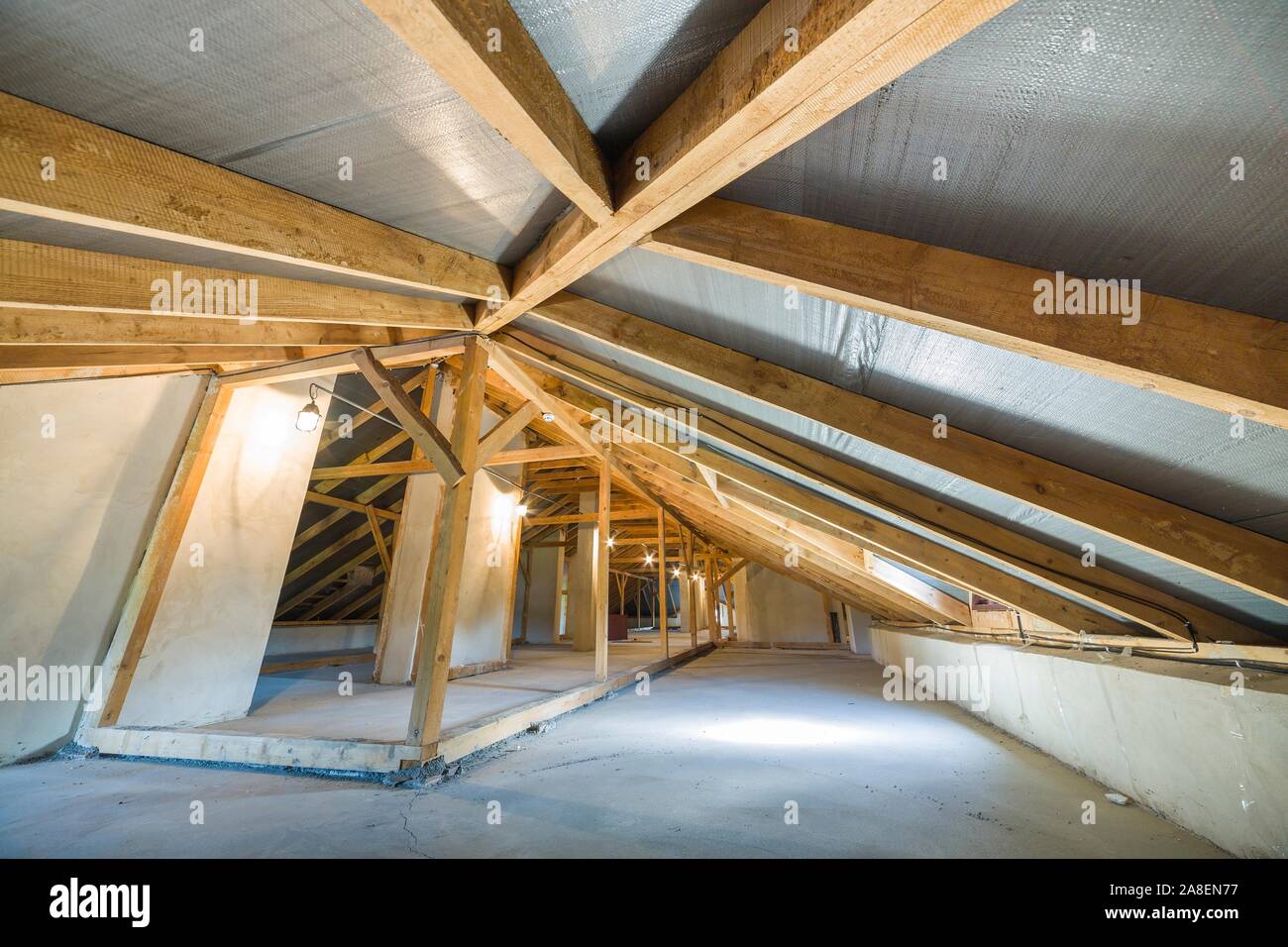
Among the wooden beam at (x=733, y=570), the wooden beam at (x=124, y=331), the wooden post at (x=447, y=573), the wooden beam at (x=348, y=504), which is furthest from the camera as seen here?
the wooden beam at (x=733, y=570)

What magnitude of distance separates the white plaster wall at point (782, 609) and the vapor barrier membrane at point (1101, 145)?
11.3 metres

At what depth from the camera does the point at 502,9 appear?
102 centimetres

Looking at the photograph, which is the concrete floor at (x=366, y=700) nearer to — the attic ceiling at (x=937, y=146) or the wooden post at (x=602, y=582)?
the wooden post at (x=602, y=582)

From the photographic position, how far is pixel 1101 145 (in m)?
0.93

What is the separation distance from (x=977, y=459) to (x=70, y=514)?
4795mm

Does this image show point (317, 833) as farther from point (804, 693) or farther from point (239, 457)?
point (804, 693)

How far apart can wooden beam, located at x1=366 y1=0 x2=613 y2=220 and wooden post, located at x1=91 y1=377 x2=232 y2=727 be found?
352cm

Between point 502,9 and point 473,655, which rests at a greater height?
point 502,9

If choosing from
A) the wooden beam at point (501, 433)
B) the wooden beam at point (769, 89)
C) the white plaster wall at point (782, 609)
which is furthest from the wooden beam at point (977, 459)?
the white plaster wall at point (782, 609)

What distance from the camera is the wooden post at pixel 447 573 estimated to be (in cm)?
245

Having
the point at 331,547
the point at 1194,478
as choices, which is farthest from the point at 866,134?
the point at 331,547

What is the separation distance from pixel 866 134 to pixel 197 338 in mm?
3384

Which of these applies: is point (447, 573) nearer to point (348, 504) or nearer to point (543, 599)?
point (348, 504)

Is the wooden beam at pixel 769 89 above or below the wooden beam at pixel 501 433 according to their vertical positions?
above
